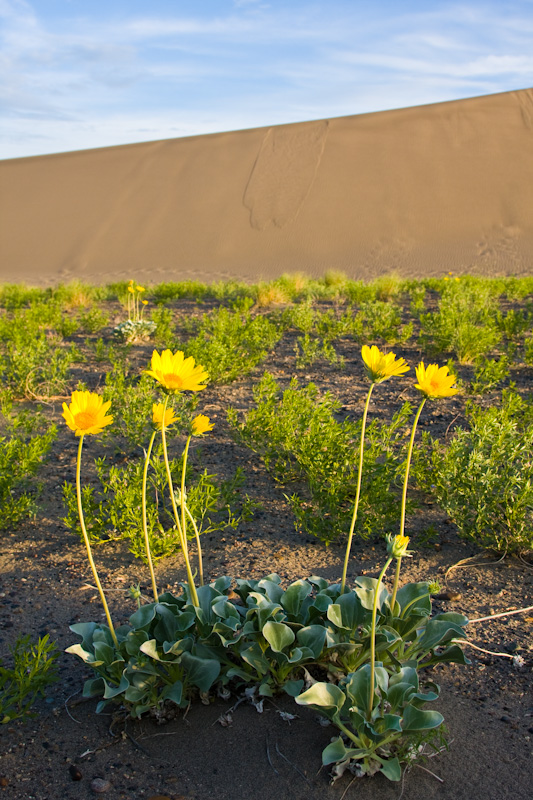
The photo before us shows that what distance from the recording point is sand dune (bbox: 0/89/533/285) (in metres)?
25.4

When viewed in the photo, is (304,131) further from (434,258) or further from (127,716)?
(127,716)

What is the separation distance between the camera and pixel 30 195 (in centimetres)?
3344

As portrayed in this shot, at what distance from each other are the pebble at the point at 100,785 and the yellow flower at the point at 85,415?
1.09 meters

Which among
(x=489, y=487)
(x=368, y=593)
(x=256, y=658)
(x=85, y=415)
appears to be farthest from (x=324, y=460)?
(x=85, y=415)

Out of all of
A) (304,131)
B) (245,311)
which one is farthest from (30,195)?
(245,311)

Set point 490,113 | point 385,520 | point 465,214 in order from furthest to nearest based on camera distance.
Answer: point 490,113, point 465,214, point 385,520

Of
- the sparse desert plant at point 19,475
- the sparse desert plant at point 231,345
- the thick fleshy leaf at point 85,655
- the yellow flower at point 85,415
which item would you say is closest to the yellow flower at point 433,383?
the yellow flower at point 85,415

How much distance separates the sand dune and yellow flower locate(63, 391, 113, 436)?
67.8 ft

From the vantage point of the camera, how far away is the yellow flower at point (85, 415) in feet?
6.62

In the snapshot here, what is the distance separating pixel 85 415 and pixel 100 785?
1.16 metres

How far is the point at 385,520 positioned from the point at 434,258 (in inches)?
872

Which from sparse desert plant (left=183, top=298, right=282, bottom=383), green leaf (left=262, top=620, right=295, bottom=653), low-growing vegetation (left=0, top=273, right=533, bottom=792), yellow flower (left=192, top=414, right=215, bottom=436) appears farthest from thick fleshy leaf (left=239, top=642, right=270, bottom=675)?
sparse desert plant (left=183, top=298, right=282, bottom=383)

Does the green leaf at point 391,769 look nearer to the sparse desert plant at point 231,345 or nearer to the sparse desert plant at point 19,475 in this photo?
the sparse desert plant at point 19,475

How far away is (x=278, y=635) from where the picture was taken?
2.23 m
